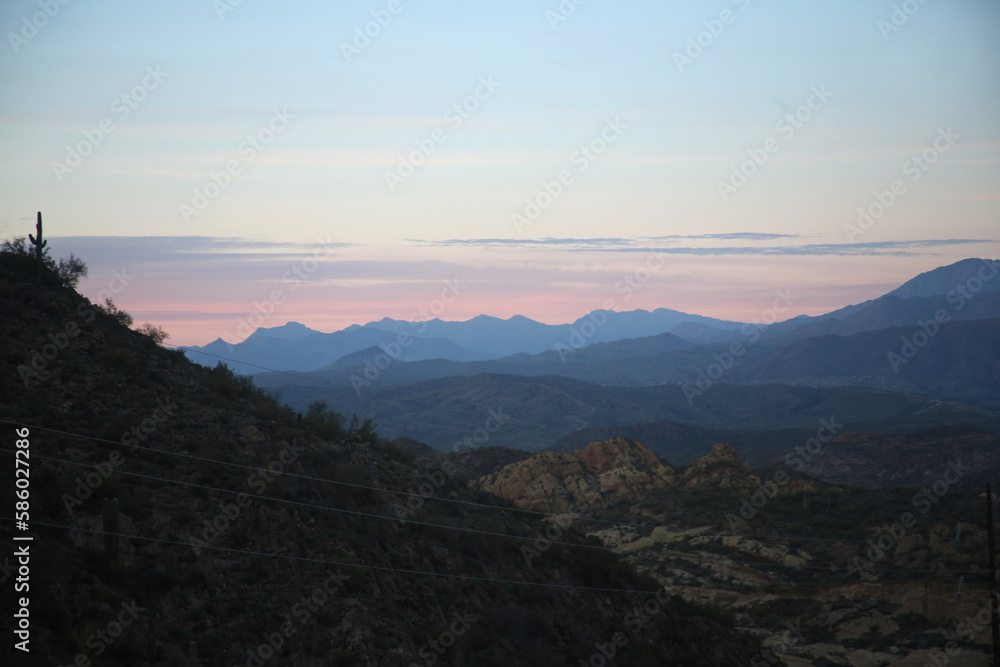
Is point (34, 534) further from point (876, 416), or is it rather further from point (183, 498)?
point (876, 416)

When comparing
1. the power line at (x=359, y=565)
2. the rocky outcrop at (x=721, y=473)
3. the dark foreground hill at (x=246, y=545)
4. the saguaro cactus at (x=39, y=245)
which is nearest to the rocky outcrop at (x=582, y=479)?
the rocky outcrop at (x=721, y=473)

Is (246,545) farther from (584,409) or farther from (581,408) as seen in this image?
(581,408)

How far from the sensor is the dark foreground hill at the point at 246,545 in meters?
15.7

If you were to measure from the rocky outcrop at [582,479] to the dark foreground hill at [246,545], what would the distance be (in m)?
29.3

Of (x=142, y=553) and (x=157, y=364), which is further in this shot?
(x=157, y=364)

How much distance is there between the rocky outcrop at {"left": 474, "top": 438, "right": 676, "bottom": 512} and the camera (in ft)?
194

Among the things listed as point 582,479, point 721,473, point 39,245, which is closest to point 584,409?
point 582,479

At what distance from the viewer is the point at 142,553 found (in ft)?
55.9

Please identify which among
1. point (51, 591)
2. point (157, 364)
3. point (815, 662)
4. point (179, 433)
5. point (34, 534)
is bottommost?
point (815, 662)

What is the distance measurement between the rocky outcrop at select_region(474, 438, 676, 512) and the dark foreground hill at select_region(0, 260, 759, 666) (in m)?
29.3

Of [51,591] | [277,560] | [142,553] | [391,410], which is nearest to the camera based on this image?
[51,591]

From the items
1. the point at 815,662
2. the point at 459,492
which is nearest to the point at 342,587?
the point at 459,492

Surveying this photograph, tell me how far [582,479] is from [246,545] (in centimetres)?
4562

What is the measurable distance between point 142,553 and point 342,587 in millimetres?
4897
